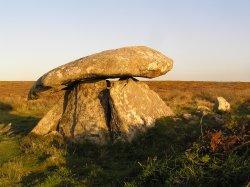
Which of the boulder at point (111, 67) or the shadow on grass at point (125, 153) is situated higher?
the boulder at point (111, 67)

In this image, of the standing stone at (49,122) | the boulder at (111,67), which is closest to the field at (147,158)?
the standing stone at (49,122)

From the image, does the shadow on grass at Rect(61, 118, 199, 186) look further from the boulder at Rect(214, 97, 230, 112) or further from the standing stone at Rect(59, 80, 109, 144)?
the boulder at Rect(214, 97, 230, 112)

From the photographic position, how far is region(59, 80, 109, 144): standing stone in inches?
555

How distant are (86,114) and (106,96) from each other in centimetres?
101

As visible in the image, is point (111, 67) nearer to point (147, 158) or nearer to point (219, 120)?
point (147, 158)

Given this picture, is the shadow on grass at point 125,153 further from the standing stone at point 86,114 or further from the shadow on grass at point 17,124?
the shadow on grass at point 17,124

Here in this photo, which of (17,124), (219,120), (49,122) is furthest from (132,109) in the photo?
(17,124)

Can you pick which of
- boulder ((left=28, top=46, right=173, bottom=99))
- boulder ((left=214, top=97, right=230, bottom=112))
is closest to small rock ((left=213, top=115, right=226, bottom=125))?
boulder ((left=28, top=46, right=173, bottom=99))

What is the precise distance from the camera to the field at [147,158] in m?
8.32

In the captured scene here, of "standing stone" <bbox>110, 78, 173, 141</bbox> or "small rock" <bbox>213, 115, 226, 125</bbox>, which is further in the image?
"small rock" <bbox>213, 115, 226, 125</bbox>

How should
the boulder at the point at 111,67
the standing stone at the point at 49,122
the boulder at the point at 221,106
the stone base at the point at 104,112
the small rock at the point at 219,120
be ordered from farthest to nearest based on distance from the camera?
the boulder at the point at 221,106 → the standing stone at the point at 49,122 → the small rock at the point at 219,120 → the boulder at the point at 111,67 → the stone base at the point at 104,112

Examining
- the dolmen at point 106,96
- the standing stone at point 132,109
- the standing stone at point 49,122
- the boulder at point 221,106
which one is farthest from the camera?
the boulder at point 221,106

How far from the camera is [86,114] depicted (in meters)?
14.6

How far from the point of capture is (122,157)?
40.2 ft
